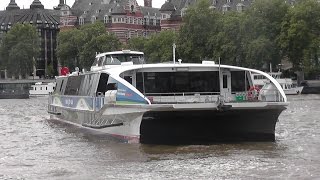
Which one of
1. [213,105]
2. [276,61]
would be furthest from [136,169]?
[276,61]

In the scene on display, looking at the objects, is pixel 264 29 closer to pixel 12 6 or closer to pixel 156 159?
pixel 156 159

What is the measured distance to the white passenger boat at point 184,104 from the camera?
25.6 m

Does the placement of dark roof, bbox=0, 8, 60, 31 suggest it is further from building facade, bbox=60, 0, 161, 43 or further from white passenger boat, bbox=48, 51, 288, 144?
white passenger boat, bbox=48, 51, 288, 144

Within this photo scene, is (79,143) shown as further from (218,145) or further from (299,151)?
(299,151)

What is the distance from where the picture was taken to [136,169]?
2092cm

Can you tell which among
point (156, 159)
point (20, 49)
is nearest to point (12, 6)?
point (20, 49)

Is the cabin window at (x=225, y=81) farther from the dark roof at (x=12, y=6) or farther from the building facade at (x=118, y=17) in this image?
the dark roof at (x=12, y=6)

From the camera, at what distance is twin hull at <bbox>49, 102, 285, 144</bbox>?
83.4 ft

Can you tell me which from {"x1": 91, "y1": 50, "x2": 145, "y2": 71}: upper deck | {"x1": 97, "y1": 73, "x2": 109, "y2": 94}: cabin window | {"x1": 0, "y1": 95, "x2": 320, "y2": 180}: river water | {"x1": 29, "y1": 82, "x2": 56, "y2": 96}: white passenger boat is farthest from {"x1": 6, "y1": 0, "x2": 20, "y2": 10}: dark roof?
{"x1": 97, "y1": 73, "x2": 109, "y2": 94}: cabin window

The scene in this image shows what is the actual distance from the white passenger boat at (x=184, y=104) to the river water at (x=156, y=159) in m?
0.79

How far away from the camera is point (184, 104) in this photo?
82.0ft

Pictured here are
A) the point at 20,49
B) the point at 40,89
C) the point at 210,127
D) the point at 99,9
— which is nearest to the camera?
the point at 210,127

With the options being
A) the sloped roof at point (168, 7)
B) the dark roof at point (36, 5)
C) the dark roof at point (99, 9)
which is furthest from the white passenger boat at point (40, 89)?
the dark roof at point (36, 5)

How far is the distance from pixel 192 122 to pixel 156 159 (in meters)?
4.18
